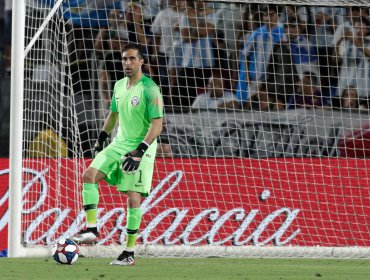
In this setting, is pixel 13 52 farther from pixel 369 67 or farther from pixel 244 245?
pixel 369 67

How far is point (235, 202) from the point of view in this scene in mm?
12148

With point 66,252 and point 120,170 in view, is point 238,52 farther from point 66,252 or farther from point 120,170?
point 66,252

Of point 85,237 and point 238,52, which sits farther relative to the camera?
point 238,52

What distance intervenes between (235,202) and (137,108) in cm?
272

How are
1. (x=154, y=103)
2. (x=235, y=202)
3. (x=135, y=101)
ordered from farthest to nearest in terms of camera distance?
(x=235, y=202), (x=135, y=101), (x=154, y=103)

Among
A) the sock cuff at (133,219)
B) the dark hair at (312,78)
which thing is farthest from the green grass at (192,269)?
the dark hair at (312,78)

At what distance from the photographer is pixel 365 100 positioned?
13031mm

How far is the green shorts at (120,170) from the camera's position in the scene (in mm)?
9680

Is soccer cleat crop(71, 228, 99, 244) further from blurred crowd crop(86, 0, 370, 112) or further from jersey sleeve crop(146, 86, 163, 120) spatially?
blurred crowd crop(86, 0, 370, 112)

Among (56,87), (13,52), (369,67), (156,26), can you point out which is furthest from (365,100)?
(13,52)

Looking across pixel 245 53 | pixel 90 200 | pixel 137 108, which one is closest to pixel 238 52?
pixel 245 53

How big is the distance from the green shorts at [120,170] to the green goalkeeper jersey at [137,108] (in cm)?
12

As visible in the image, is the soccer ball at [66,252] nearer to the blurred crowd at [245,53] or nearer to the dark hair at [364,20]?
the blurred crowd at [245,53]

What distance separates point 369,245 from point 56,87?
12.2 ft
